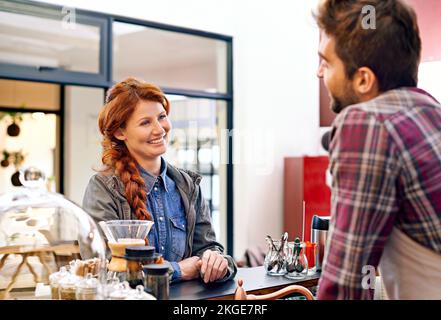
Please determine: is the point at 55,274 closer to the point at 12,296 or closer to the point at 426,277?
the point at 12,296

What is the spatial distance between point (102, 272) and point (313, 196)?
12.3 ft

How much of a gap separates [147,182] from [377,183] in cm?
106

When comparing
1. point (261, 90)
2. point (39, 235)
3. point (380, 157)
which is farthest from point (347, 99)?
point (261, 90)

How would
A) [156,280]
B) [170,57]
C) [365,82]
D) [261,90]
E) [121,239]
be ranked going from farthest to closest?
[170,57], [261,90], [121,239], [156,280], [365,82]

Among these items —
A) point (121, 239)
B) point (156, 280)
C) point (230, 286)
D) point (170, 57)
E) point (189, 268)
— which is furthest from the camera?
point (170, 57)

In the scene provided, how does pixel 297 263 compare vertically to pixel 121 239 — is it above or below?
below

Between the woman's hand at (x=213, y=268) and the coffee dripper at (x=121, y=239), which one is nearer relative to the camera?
the coffee dripper at (x=121, y=239)

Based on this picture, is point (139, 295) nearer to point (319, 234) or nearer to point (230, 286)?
point (230, 286)

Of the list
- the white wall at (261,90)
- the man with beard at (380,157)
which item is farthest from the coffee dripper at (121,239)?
the white wall at (261,90)

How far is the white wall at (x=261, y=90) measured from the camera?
4992 millimetres

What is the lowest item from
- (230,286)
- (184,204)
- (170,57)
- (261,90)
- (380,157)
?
(230,286)

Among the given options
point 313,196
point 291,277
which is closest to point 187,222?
point 291,277

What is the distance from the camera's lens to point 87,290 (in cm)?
112

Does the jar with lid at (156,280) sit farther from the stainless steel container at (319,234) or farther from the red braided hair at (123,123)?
the stainless steel container at (319,234)
